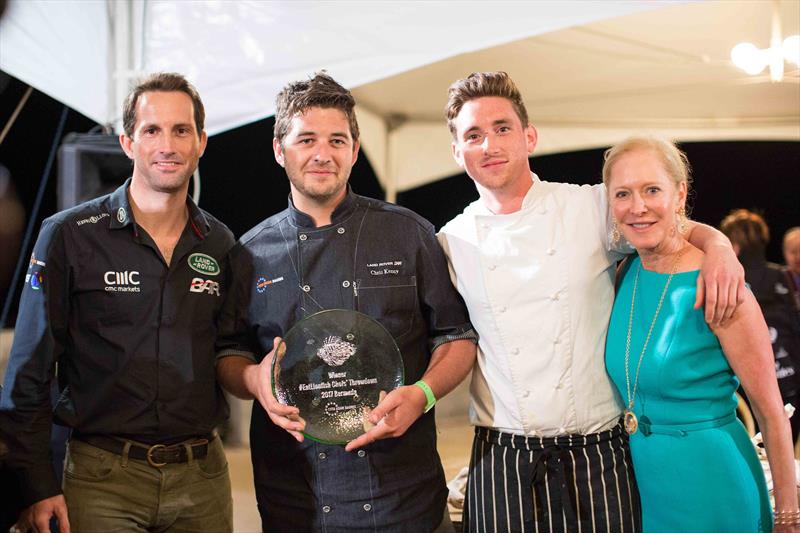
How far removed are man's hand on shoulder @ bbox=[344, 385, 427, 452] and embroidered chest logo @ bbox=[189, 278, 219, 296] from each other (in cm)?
63

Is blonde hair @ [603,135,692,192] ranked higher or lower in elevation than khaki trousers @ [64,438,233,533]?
higher

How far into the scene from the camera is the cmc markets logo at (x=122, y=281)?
2.14 m

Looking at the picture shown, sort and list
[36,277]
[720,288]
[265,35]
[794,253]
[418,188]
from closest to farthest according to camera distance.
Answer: [720,288] < [36,277] < [265,35] < [794,253] < [418,188]

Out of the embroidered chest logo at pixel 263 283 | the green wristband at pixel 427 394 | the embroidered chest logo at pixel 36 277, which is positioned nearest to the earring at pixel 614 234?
the green wristband at pixel 427 394

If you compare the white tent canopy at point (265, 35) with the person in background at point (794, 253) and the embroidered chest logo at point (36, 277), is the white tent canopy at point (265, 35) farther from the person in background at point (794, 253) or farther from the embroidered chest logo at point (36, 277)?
the embroidered chest logo at point (36, 277)

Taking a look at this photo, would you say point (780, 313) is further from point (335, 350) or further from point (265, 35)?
point (335, 350)

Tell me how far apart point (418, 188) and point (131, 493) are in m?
4.16

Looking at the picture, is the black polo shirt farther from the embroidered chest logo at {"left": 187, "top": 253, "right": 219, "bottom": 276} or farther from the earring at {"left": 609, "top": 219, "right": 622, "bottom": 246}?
the earring at {"left": 609, "top": 219, "right": 622, "bottom": 246}

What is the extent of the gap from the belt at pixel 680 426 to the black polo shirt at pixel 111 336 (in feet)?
3.82

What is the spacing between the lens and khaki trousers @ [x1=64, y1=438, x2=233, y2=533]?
2.10 m

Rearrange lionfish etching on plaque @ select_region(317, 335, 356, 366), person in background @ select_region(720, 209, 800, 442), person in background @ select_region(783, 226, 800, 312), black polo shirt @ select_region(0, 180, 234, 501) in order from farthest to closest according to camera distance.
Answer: person in background @ select_region(783, 226, 800, 312) < person in background @ select_region(720, 209, 800, 442) < black polo shirt @ select_region(0, 180, 234, 501) < lionfish etching on plaque @ select_region(317, 335, 356, 366)

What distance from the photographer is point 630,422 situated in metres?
2.02

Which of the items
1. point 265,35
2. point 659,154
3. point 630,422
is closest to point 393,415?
point 630,422

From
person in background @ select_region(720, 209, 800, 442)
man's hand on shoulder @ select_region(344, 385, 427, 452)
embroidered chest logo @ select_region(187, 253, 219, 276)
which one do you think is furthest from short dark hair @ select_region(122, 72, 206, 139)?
person in background @ select_region(720, 209, 800, 442)
